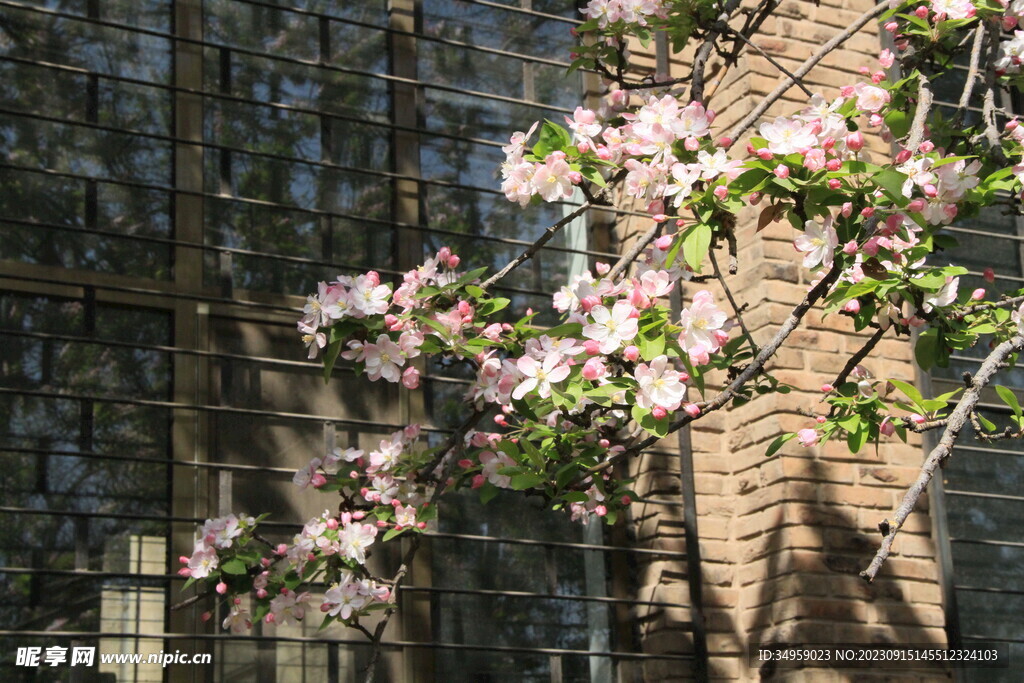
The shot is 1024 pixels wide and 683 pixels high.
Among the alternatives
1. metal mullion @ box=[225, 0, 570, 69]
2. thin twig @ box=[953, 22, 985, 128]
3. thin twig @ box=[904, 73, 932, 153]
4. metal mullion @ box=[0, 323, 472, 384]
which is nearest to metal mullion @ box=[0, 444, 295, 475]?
metal mullion @ box=[0, 323, 472, 384]

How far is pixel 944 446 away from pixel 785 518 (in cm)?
116

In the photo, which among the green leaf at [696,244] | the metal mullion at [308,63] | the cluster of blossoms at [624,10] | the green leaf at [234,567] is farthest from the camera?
the metal mullion at [308,63]

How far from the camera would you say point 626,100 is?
9.99 ft

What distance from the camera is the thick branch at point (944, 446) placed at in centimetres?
201

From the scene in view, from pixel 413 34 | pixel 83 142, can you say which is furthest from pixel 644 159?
pixel 83 142

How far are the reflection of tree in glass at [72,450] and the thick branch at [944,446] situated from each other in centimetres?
174

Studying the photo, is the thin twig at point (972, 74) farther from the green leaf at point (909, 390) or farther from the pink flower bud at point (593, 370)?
the pink flower bud at point (593, 370)

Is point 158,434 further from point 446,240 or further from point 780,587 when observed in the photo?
point 780,587

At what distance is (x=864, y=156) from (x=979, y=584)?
1.30 metres

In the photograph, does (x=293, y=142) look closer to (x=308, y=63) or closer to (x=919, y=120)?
(x=308, y=63)

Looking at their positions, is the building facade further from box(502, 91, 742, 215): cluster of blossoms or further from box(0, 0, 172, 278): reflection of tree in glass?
box(502, 91, 742, 215): cluster of blossoms

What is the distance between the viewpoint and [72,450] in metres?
2.88

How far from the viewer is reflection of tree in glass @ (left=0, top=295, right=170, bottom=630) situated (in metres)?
2.77

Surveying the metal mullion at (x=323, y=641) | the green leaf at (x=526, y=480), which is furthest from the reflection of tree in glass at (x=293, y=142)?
the green leaf at (x=526, y=480)
